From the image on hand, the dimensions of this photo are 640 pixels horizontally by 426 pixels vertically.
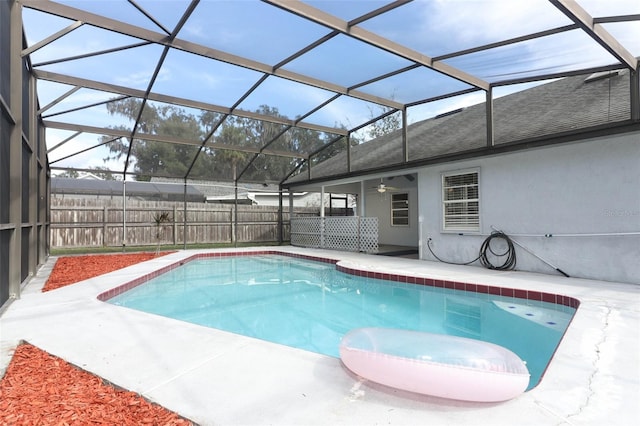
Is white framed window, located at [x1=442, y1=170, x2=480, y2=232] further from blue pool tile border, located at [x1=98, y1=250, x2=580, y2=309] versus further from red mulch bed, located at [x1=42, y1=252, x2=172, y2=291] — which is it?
red mulch bed, located at [x1=42, y1=252, x2=172, y2=291]

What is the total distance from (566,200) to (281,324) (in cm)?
604

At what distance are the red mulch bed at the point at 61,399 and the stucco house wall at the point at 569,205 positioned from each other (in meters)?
7.49

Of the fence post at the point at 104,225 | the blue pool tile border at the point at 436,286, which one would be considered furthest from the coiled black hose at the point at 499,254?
the fence post at the point at 104,225

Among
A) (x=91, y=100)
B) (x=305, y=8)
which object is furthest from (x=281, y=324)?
(x=91, y=100)

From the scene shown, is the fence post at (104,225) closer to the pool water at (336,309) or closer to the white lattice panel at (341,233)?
the pool water at (336,309)

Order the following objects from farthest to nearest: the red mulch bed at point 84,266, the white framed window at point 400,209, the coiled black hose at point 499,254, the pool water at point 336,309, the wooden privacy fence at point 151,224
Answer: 1. the white framed window at point 400,209
2. the wooden privacy fence at point 151,224
3. the coiled black hose at point 499,254
4. the red mulch bed at point 84,266
5. the pool water at point 336,309

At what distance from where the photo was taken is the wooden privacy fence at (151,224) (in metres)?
13.2

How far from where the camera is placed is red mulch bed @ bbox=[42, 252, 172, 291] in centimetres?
669

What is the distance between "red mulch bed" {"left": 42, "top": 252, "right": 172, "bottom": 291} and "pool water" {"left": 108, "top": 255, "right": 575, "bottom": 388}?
1.22 metres

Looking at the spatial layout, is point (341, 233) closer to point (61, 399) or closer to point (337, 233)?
point (337, 233)

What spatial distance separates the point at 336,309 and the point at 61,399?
416cm

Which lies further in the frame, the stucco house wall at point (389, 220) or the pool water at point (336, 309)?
the stucco house wall at point (389, 220)

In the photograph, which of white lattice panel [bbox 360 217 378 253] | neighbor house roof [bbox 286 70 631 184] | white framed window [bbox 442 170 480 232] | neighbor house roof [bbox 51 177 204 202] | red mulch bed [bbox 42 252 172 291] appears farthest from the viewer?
neighbor house roof [bbox 51 177 204 202]

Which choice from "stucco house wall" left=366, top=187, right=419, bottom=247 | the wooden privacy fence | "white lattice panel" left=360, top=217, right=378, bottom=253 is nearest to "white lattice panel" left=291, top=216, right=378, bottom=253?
"white lattice panel" left=360, top=217, right=378, bottom=253
